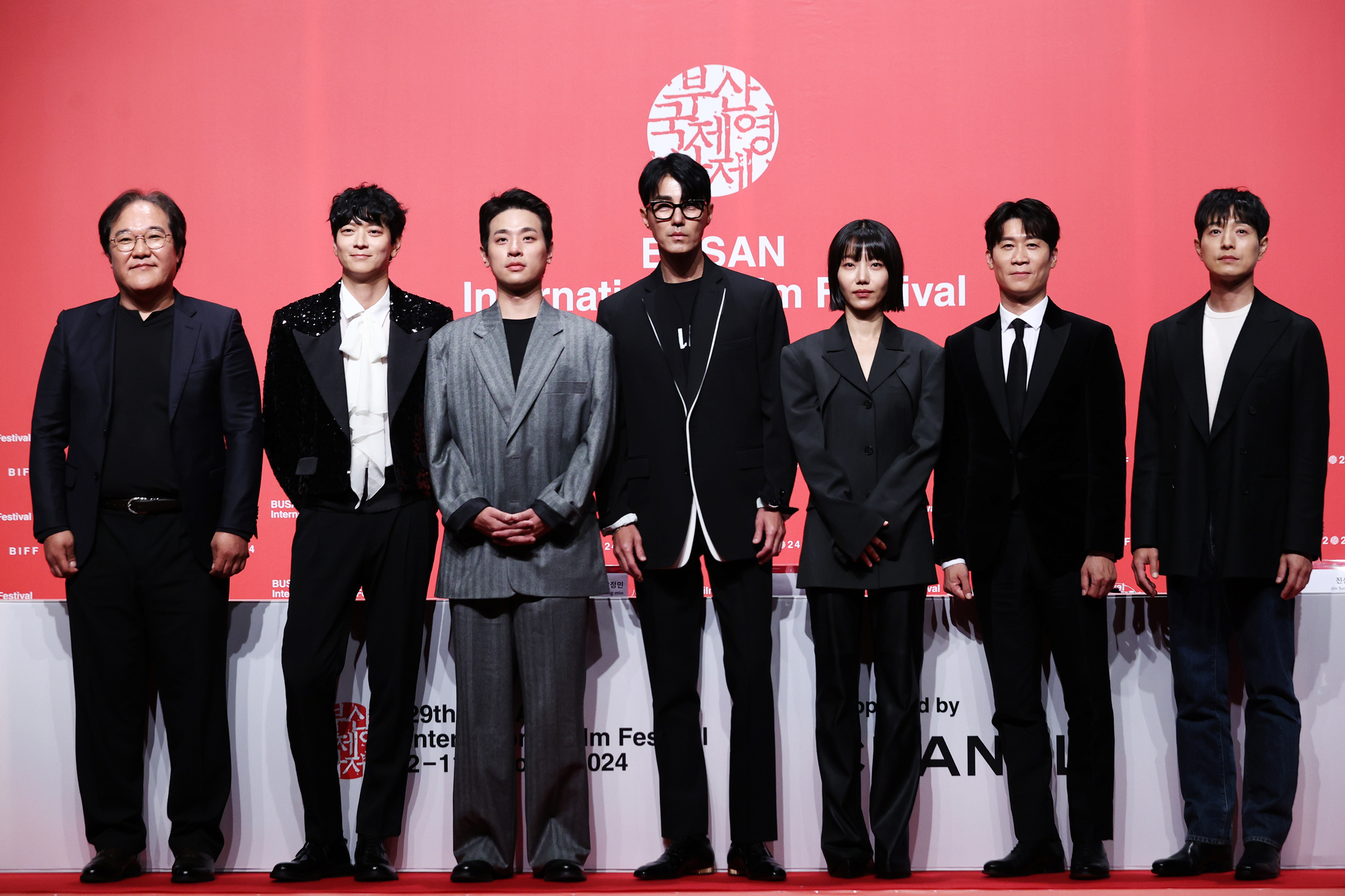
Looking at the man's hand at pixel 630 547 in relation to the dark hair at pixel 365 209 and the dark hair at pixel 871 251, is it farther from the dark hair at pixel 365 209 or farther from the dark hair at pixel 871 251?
the dark hair at pixel 365 209

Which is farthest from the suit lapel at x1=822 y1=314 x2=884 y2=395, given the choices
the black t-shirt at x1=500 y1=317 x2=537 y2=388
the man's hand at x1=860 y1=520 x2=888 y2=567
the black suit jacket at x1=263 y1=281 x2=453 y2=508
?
the black suit jacket at x1=263 y1=281 x2=453 y2=508

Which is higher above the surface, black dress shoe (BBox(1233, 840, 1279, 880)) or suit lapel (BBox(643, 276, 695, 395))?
suit lapel (BBox(643, 276, 695, 395))

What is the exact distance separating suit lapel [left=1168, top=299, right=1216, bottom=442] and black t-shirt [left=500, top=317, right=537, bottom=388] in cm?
165

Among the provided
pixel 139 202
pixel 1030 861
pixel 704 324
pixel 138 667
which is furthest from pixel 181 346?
pixel 1030 861

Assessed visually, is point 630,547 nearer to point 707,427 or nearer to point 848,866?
point 707,427

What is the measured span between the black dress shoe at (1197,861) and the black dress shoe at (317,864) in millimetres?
2029

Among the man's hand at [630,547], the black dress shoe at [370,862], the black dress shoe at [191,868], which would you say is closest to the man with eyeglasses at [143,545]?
the black dress shoe at [191,868]

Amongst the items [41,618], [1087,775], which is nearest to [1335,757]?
[1087,775]

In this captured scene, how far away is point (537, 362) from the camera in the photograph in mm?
2619

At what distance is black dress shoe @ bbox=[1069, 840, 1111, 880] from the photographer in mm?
2547

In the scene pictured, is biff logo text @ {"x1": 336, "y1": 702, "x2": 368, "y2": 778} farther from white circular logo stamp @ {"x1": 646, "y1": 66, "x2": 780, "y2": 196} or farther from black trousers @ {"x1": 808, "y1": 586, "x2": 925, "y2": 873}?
white circular logo stamp @ {"x1": 646, "y1": 66, "x2": 780, "y2": 196}

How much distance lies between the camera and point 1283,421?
260cm

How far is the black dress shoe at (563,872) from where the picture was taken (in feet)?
8.30

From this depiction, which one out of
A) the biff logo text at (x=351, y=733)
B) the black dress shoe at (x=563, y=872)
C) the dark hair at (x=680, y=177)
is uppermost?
the dark hair at (x=680, y=177)
